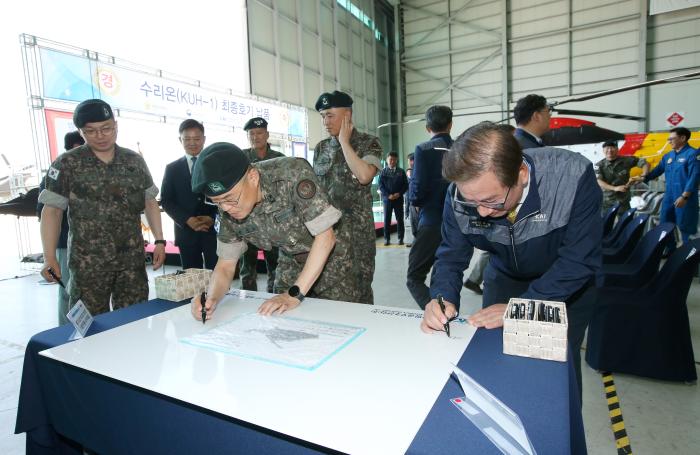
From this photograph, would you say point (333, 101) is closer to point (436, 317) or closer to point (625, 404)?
point (436, 317)

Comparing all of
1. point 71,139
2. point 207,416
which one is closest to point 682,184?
point 207,416

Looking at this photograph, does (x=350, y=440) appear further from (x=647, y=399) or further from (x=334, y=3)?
(x=334, y=3)

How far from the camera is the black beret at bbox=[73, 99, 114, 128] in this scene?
1741 mm

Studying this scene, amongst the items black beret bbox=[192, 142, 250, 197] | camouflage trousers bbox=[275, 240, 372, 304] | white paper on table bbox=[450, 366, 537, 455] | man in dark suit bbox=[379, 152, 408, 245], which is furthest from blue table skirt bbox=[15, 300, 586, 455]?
man in dark suit bbox=[379, 152, 408, 245]

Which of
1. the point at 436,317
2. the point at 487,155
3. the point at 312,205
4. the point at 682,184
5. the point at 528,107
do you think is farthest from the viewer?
the point at 682,184

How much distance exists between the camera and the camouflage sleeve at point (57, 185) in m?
1.75

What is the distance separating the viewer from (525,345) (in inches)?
36.5

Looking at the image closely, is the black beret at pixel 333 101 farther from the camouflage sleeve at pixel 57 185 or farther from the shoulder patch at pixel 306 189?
the camouflage sleeve at pixel 57 185

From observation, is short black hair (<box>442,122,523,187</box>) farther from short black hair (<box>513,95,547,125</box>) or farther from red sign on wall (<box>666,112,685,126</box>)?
red sign on wall (<box>666,112,685,126</box>)

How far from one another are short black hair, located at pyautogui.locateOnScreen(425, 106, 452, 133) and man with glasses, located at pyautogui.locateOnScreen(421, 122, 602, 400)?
4.51 feet

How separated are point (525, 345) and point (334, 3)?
486 inches

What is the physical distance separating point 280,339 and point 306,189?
511 mm

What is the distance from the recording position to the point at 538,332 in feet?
2.97

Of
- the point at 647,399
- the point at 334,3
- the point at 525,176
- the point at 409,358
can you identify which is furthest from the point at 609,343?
the point at 334,3
